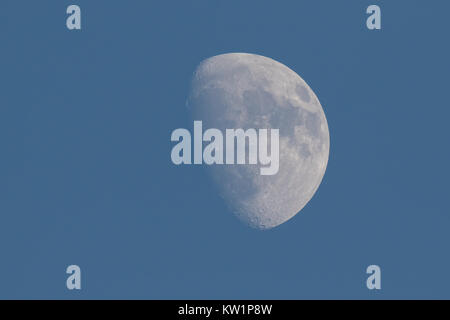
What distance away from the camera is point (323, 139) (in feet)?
122

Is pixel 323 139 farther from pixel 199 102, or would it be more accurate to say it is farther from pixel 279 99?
pixel 199 102

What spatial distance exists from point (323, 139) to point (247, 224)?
455cm

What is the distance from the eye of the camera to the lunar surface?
1387 inches

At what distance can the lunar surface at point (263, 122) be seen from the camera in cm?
3522

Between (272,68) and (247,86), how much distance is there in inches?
70.4

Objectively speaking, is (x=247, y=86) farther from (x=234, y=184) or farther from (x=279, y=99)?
(x=234, y=184)

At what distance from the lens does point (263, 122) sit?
34.9m
